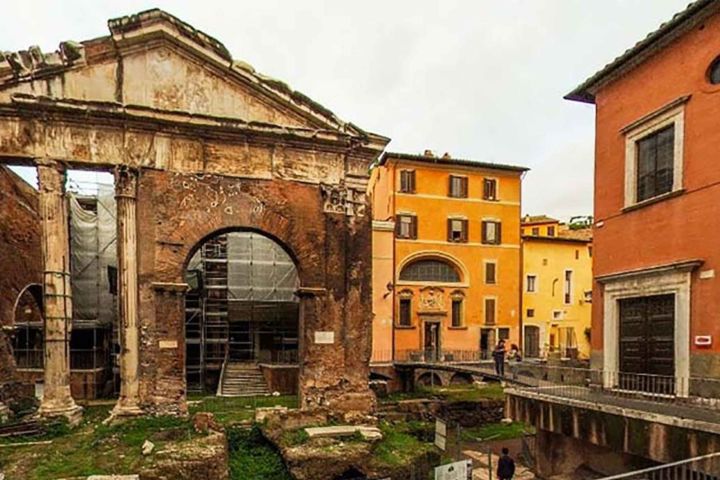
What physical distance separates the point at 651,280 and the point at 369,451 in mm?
7757

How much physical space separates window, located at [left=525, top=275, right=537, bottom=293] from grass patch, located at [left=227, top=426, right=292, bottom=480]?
2530 cm

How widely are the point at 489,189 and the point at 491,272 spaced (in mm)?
5483

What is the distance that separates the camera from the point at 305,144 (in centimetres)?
1499

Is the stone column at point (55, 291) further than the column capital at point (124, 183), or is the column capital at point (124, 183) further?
the column capital at point (124, 183)

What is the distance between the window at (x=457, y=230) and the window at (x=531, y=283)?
20.0 ft

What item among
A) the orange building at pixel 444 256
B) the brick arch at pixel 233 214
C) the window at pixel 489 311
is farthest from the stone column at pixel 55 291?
the window at pixel 489 311

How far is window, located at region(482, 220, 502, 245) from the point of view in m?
31.9

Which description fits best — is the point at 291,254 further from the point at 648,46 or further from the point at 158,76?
the point at 648,46

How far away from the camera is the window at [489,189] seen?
32062 mm

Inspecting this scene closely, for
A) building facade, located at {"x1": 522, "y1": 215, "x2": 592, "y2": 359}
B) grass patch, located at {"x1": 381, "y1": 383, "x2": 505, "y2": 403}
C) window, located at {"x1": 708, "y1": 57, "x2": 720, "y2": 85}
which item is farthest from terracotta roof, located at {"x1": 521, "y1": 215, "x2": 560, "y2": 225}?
window, located at {"x1": 708, "y1": 57, "x2": 720, "y2": 85}

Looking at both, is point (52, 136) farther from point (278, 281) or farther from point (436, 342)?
point (436, 342)

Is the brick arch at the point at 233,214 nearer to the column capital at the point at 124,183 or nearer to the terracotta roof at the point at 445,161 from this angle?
the column capital at the point at 124,183

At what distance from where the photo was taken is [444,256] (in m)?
31.0

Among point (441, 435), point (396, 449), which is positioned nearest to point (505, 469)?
point (441, 435)
